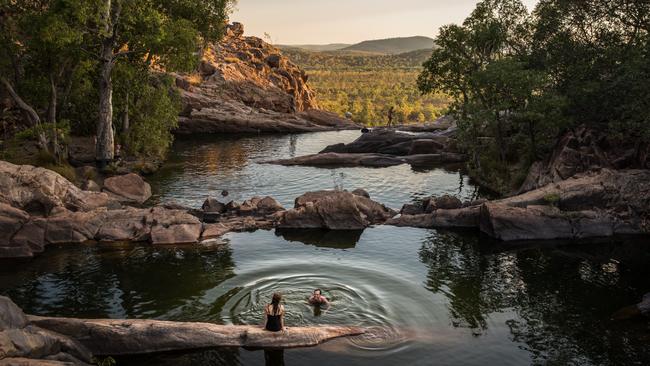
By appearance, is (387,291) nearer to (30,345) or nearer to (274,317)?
(274,317)

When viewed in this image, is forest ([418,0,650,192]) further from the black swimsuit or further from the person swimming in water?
the black swimsuit

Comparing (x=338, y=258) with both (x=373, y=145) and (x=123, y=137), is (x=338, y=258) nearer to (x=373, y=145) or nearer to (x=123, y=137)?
(x=123, y=137)

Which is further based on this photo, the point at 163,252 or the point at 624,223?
the point at 624,223

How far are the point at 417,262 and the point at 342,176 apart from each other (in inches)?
1032

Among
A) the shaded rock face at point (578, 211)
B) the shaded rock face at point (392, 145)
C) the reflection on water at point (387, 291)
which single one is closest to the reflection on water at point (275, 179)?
the shaded rock face at point (392, 145)

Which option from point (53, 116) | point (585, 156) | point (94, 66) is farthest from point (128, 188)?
point (585, 156)

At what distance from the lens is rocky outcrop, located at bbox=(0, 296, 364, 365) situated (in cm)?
1767

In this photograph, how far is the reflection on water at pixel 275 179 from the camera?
154 feet

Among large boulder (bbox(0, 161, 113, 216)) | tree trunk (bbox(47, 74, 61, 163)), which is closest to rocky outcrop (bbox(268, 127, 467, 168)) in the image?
tree trunk (bbox(47, 74, 61, 163))

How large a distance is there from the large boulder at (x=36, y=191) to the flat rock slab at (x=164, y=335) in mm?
15249

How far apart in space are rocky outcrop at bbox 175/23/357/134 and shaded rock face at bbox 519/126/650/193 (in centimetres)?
5961

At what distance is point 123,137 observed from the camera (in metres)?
57.2

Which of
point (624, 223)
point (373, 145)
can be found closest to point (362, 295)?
point (624, 223)

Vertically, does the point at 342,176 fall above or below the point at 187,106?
below
